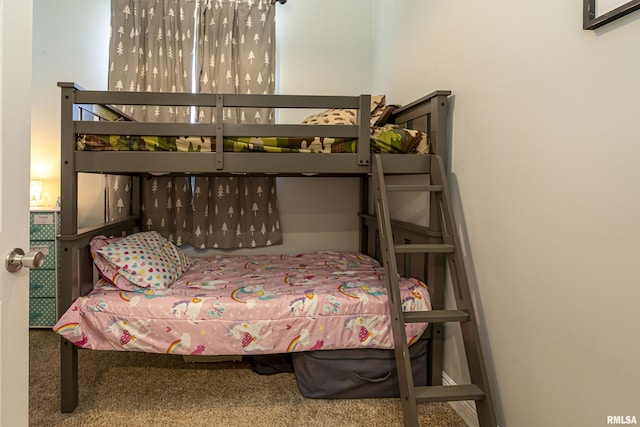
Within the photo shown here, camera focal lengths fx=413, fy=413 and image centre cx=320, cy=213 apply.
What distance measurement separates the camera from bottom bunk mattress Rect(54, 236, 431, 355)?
1896 millimetres

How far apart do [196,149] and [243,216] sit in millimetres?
1260

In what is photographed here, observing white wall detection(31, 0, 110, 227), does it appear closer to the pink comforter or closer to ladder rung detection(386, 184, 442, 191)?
the pink comforter

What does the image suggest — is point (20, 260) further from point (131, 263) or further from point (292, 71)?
point (292, 71)

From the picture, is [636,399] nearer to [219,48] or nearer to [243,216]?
[243,216]

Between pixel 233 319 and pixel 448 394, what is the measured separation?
0.98 m

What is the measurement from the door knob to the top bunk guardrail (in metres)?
1.07

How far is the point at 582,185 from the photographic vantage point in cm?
124

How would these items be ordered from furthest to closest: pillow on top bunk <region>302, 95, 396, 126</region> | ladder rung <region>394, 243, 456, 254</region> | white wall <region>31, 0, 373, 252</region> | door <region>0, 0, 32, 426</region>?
white wall <region>31, 0, 373, 252</region> → pillow on top bunk <region>302, 95, 396, 126</region> → ladder rung <region>394, 243, 456, 254</region> → door <region>0, 0, 32, 426</region>

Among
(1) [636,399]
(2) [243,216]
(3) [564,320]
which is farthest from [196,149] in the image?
(1) [636,399]

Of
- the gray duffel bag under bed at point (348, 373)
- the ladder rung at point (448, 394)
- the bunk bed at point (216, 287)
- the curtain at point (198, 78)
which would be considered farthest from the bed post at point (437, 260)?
the curtain at point (198, 78)

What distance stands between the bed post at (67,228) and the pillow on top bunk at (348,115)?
3.88ft

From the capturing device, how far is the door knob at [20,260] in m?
0.88

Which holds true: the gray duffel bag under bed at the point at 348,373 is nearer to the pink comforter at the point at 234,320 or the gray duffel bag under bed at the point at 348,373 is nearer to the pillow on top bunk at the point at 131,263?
the pink comforter at the point at 234,320

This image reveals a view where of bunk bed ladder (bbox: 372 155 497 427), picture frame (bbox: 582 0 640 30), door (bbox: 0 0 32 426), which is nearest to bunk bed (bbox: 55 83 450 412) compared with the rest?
bunk bed ladder (bbox: 372 155 497 427)
